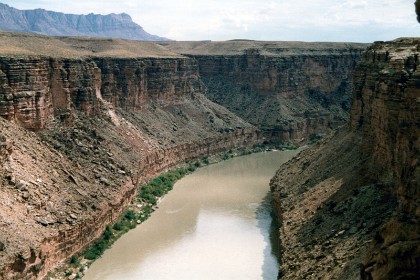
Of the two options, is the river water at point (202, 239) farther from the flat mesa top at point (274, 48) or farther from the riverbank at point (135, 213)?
the flat mesa top at point (274, 48)

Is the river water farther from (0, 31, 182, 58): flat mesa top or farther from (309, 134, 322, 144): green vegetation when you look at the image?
(309, 134, 322, 144): green vegetation

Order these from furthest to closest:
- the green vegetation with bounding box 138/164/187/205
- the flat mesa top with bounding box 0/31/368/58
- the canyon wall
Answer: the flat mesa top with bounding box 0/31/368/58 → the green vegetation with bounding box 138/164/187/205 → the canyon wall

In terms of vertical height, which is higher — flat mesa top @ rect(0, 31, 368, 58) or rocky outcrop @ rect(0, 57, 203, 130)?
flat mesa top @ rect(0, 31, 368, 58)

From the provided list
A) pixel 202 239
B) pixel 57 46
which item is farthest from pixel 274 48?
pixel 202 239

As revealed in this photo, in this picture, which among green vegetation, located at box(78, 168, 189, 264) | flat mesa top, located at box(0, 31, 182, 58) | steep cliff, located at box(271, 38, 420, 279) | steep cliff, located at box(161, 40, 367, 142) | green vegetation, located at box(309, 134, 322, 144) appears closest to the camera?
steep cliff, located at box(271, 38, 420, 279)

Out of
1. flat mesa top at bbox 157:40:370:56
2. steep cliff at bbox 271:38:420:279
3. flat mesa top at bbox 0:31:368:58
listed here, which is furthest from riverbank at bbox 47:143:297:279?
flat mesa top at bbox 157:40:370:56

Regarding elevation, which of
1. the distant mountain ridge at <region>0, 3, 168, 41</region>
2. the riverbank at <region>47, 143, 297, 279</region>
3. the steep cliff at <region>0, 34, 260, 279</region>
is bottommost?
the riverbank at <region>47, 143, 297, 279</region>

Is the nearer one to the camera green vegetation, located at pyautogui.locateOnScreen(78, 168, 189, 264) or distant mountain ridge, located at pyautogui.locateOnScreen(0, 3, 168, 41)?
green vegetation, located at pyautogui.locateOnScreen(78, 168, 189, 264)

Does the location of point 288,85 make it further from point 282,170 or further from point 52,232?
point 52,232
